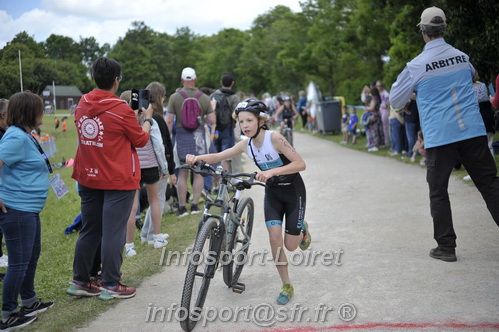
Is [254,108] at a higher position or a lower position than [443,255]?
higher

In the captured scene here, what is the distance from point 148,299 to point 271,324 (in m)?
1.41

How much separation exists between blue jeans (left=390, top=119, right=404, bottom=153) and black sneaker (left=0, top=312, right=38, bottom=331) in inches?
483

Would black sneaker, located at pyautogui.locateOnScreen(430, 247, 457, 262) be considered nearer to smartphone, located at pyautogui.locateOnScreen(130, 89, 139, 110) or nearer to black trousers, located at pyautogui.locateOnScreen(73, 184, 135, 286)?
black trousers, located at pyautogui.locateOnScreen(73, 184, 135, 286)

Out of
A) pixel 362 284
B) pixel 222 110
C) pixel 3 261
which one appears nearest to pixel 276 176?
pixel 362 284

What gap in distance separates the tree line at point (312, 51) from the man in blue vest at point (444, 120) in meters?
3.76

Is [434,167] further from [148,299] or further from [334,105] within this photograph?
[334,105]

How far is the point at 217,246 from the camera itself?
4781 millimetres

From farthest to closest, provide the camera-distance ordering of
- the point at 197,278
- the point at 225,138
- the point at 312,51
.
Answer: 1. the point at 312,51
2. the point at 225,138
3. the point at 197,278

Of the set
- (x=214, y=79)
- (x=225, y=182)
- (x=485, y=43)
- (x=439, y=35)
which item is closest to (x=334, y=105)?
(x=485, y=43)

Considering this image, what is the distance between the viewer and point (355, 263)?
610 cm

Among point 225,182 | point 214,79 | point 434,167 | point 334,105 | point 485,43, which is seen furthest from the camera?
point 214,79

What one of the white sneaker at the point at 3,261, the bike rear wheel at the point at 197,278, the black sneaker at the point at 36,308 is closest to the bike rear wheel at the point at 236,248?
the bike rear wheel at the point at 197,278

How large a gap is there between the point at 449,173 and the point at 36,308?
4259 millimetres

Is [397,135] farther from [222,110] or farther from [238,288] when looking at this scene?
[238,288]
